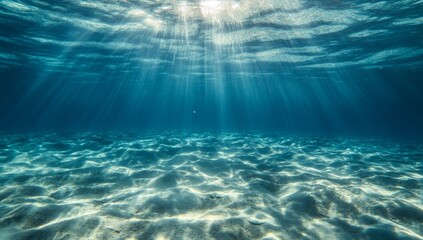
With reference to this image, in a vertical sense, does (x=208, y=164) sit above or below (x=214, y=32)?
below

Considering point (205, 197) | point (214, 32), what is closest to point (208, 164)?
point (205, 197)

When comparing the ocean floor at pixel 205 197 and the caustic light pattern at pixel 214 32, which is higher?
the caustic light pattern at pixel 214 32

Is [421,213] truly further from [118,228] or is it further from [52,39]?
[52,39]

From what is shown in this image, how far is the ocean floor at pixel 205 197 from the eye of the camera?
4684 millimetres

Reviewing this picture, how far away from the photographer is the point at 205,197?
249 inches

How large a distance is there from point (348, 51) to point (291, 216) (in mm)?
21921

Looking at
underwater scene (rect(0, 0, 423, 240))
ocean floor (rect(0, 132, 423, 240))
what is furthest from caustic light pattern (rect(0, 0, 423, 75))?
ocean floor (rect(0, 132, 423, 240))

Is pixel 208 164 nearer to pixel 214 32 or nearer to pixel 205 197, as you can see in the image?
pixel 205 197

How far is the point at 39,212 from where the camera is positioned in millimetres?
5211

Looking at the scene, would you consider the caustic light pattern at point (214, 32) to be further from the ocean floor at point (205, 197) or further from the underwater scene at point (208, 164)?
the ocean floor at point (205, 197)

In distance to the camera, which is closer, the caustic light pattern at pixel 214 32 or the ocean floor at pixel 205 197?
the ocean floor at pixel 205 197

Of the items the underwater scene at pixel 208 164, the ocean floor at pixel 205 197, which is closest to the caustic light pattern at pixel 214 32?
the underwater scene at pixel 208 164

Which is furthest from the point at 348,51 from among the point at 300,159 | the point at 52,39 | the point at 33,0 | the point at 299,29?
the point at 52,39

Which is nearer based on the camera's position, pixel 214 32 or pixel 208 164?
pixel 208 164
